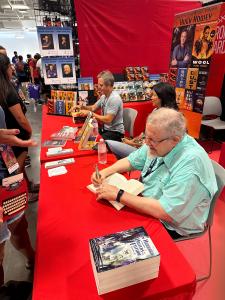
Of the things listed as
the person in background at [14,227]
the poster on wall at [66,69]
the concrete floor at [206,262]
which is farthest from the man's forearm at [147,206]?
the poster on wall at [66,69]

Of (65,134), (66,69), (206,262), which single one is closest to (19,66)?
(66,69)

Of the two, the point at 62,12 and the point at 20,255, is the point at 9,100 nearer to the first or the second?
the point at 20,255

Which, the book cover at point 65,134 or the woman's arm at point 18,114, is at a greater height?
the woman's arm at point 18,114

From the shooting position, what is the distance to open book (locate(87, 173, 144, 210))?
126 cm

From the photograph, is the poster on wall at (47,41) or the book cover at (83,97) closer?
the poster on wall at (47,41)

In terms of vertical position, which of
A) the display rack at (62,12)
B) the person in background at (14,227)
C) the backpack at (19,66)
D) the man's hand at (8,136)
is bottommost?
the person in background at (14,227)

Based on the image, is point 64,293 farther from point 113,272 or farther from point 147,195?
point 147,195

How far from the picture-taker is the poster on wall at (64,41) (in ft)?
9.92

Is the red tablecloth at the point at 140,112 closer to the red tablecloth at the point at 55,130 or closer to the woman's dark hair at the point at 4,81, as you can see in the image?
the red tablecloth at the point at 55,130

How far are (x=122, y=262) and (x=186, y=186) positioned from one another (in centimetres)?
51

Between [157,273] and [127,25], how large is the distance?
4.37m

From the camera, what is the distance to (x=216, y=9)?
10.1 ft

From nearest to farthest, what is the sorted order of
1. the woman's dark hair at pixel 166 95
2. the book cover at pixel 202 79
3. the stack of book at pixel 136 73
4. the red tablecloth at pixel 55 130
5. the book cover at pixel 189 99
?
the red tablecloth at pixel 55 130, the woman's dark hair at pixel 166 95, the book cover at pixel 202 79, the book cover at pixel 189 99, the stack of book at pixel 136 73

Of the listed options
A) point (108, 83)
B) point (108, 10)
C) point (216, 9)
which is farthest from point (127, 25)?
point (108, 83)
